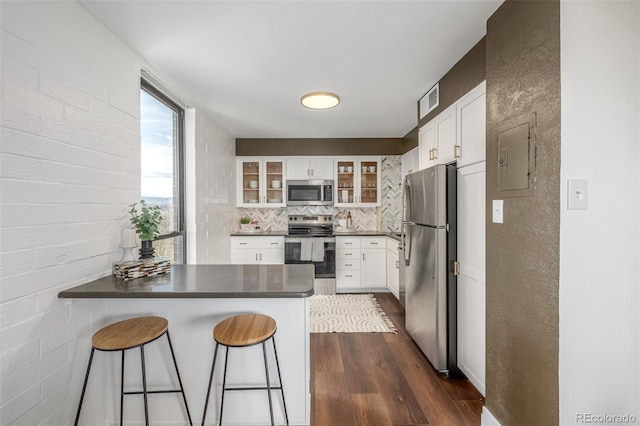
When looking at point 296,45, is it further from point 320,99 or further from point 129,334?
point 129,334

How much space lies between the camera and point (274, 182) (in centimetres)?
487

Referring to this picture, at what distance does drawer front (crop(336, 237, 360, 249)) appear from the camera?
14.9 ft

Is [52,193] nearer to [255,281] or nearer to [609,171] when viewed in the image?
[255,281]

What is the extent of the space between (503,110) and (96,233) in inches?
94.7

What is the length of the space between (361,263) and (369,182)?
1.33 metres

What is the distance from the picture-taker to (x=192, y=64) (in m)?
2.32

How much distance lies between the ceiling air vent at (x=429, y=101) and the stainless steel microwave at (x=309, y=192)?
202 cm

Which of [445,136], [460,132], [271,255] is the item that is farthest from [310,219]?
[460,132]

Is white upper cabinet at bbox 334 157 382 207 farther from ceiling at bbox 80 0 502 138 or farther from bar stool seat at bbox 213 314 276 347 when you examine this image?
bar stool seat at bbox 213 314 276 347

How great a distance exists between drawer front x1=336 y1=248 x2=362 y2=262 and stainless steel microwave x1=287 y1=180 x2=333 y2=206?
31.3 inches

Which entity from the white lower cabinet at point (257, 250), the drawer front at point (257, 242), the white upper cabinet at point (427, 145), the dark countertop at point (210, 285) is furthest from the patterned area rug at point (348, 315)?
the white upper cabinet at point (427, 145)

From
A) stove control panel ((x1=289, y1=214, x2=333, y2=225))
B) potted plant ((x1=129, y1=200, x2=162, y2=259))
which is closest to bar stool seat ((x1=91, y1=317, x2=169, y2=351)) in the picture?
potted plant ((x1=129, y1=200, x2=162, y2=259))

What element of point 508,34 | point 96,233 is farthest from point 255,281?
point 508,34

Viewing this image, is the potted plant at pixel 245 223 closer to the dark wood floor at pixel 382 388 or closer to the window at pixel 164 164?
the window at pixel 164 164
